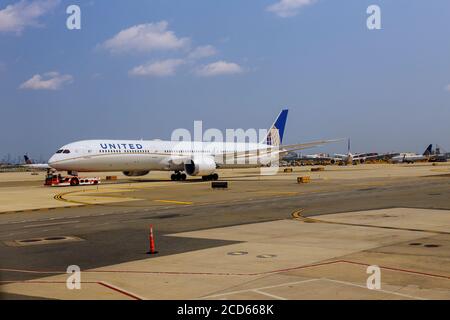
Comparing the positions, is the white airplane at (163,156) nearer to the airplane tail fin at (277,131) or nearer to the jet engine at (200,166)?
the jet engine at (200,166)

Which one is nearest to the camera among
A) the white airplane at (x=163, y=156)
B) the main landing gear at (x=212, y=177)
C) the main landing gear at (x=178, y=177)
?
the white airplane at (x=163, y=156)

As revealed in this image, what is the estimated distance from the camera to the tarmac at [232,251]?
10849 mm

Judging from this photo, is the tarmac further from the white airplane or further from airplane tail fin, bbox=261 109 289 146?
airplane tail fin, bbox=261 109 289 146

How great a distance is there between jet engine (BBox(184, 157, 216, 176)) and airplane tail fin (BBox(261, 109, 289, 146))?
19553mm

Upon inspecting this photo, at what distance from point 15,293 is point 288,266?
6581 millimetres

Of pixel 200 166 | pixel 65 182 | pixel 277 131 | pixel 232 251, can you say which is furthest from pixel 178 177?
pixel 232 251

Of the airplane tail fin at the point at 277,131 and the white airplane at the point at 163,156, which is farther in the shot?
the airplane tail fin at the point at 277,131

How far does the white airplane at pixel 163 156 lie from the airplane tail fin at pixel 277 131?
4184 millimetres

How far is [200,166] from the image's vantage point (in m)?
57.3

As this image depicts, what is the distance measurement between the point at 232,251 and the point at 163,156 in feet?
147

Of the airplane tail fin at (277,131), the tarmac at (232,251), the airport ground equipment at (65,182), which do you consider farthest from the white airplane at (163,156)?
the tarmac at (232,251)

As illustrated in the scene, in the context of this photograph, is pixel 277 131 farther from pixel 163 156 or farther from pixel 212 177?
pixel 163 156

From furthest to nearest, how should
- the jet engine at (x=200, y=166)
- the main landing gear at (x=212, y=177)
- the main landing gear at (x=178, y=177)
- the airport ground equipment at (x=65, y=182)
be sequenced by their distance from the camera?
the main landing gear at (x=178, y=177)
the main landing gear at (x=212, y=177)
the jet engine at (x=200, y=166)
the airport ground equipment at (x=65, y=182)

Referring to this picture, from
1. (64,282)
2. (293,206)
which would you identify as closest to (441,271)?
(64,282)
